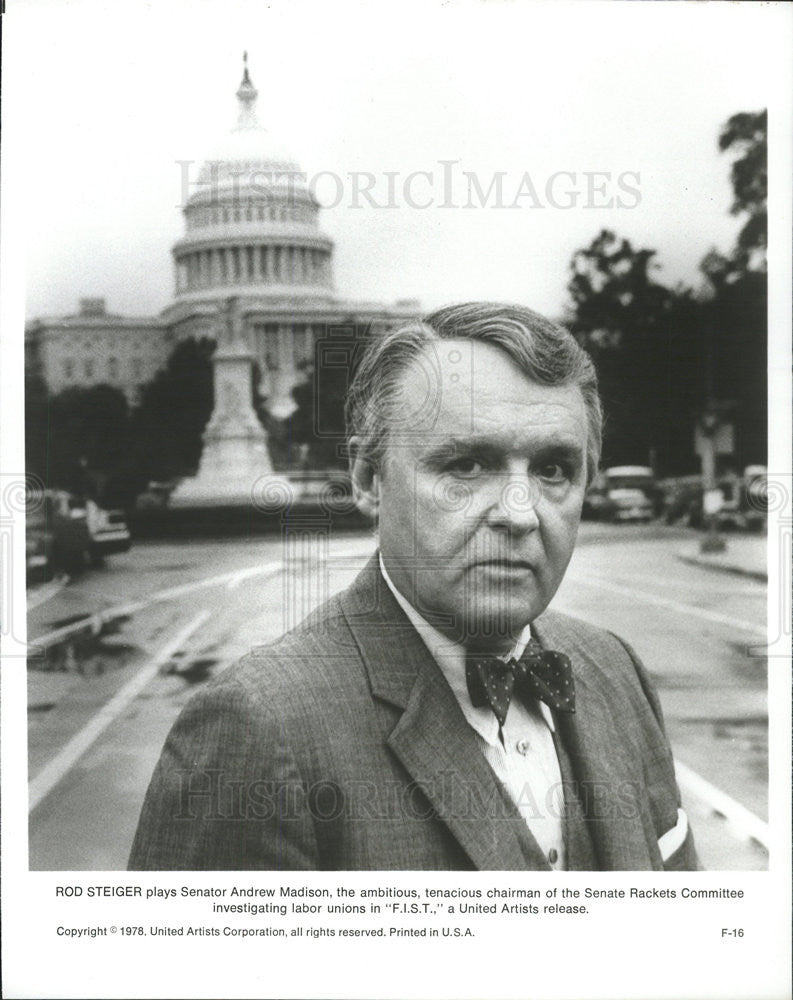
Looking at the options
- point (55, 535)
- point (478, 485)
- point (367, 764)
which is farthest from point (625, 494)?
point (55, 535)

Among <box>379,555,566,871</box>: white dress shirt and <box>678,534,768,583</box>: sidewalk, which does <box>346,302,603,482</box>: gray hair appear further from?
<box>678,534,768,583</box>: sidewalk

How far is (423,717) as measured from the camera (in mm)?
3281

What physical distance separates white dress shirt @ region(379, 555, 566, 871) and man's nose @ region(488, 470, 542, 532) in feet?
1.26

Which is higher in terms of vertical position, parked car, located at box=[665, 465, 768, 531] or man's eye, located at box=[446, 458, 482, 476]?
man's eye, located at box=[446, 458, 482, 476]

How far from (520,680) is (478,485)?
62 cm

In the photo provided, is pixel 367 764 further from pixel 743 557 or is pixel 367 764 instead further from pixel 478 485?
pixel 743 557

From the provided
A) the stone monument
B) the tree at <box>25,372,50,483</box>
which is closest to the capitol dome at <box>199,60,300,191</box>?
the stone monument

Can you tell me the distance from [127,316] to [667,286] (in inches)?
79.6

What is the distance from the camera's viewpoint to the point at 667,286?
163 inches

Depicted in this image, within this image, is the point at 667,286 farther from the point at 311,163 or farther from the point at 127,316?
the point at 127,316

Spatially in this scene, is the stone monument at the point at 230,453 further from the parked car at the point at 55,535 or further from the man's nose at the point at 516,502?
the man's nose at the point at 516,502

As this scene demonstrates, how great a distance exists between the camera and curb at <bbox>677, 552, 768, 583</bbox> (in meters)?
4.12

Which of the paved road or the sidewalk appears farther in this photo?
the sidewalk

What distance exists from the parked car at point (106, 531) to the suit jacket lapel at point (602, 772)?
5.05 ft
